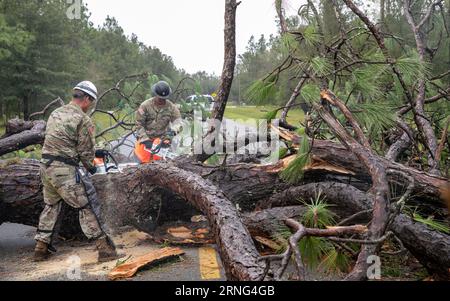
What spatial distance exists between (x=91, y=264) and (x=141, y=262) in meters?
0.60

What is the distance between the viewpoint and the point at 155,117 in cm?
783

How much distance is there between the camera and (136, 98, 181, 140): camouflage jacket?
772 cm

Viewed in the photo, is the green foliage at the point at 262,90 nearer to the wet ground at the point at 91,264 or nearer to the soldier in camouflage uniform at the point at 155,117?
the wet ground at the point at 91,264

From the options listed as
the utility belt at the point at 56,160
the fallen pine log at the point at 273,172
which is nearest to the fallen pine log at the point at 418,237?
the fallen pine log at the point at 273,172

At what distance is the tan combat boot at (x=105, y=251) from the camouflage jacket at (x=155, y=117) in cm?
313

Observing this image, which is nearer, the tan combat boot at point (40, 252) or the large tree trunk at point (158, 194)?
the large tree trunk at point (158, 194)

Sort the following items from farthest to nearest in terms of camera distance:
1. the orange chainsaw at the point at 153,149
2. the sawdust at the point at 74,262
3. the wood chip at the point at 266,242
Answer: the orange chainsaw at the point at 153,149
the wood chip at the point at 266,242
the sawdust at the point at 74,262

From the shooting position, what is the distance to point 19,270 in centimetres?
445

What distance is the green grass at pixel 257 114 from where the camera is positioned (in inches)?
170

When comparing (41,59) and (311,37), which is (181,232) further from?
(41,59)
